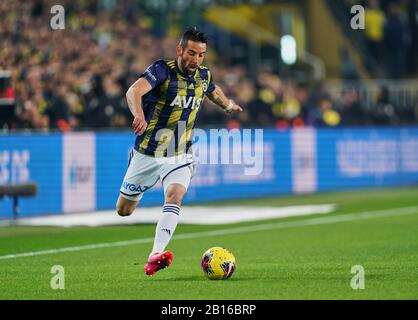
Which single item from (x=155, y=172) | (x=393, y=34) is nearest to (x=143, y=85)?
(x=155, y=172)

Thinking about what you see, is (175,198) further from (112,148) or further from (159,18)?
(159,18)

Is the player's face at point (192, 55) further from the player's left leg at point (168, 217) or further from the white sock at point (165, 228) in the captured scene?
the white sock at point (165, 228)

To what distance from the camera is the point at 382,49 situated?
1382 inches

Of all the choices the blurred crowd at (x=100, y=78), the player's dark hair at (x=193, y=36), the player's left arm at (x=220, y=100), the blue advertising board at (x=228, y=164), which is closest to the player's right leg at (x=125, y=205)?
the player's left arm at (x=220, y=100)

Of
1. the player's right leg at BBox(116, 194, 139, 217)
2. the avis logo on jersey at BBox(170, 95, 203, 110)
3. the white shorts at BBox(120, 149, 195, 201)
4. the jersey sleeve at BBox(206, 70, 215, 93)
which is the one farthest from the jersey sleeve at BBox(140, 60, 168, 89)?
the player's right leg at BBox(116, 194, 139, 217)

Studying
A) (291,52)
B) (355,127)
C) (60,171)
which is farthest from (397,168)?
(60,171)

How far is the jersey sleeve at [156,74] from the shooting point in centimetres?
1198

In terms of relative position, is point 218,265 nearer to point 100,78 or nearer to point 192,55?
point 192,55

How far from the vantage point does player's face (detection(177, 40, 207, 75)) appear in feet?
39.2

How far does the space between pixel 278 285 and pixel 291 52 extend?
24133 millimetres

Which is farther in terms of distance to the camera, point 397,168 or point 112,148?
point 397,168

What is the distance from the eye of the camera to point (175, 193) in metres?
12.0

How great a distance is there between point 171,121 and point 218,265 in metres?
1.86

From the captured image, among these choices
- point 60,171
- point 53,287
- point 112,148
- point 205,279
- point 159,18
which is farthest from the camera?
point 159,18
